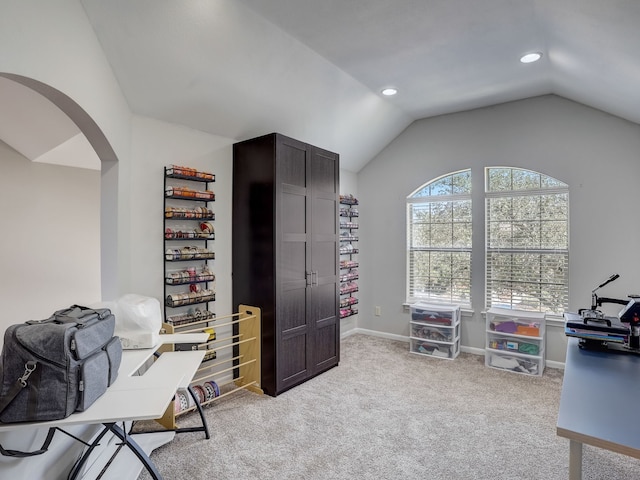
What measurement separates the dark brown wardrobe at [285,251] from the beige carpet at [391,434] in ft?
1.02

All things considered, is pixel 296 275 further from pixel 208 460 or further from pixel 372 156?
pixel 372 156

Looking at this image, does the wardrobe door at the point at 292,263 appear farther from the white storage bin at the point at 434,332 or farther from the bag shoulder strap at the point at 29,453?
the bag shoulder strap at the point at 29,453

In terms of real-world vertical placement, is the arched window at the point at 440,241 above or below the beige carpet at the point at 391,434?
above

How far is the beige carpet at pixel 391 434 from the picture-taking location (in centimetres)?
214

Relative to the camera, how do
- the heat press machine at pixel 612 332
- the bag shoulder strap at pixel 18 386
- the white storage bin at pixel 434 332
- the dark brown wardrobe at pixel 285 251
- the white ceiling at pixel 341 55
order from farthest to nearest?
1. the white storage bin at pixel 434 332
2. the dark brown wardrobe at pixel 285 251
3. the white ceiling at pixel 341 55
4. the heat press machine at pixel 612 332
5. the bag shoulder strap at pixel 18 386

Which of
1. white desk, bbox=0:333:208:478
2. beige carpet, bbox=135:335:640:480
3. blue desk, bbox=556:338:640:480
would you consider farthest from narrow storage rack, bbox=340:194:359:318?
blue desk, bbox=556:338:640:480

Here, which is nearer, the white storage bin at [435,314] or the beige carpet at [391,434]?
the beige carpet at [391,434]

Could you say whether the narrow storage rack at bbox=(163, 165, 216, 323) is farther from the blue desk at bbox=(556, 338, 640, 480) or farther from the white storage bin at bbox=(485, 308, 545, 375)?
the white storage bin at bbox=(485, 308, 545, 375)

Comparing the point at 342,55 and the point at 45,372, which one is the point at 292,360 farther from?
the point at 342,55

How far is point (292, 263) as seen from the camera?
3.34 metres

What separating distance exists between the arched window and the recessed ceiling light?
1470mm

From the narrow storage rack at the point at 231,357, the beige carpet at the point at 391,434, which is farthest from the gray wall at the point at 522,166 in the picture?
the narrow storage rack at the point at 231,357

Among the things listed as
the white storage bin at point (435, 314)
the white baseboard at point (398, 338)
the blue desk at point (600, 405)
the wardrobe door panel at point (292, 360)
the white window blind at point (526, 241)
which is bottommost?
the white baseboard at point (398, 338)

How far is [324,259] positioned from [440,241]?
171 cm
